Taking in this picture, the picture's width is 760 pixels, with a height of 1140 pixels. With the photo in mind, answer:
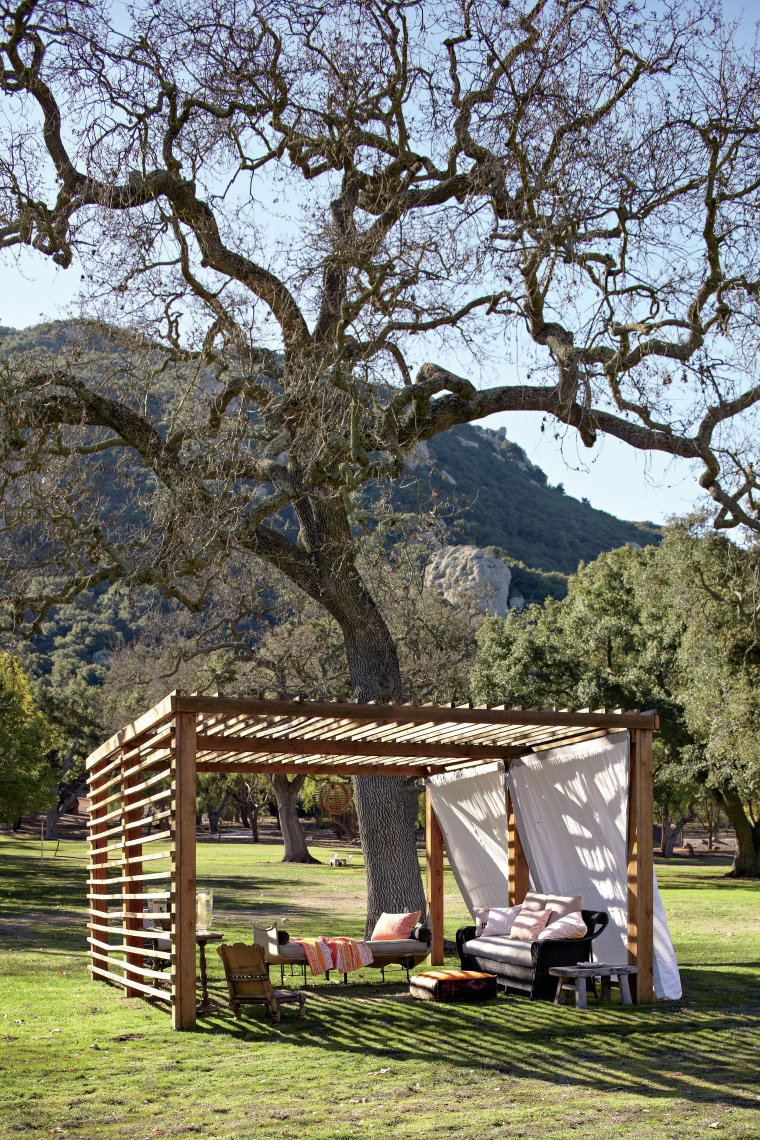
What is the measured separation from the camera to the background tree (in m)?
24.6

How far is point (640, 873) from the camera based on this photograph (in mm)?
8531

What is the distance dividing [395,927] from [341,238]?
6.44 metres

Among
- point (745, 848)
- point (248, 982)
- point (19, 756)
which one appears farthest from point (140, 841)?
point (745, 848)

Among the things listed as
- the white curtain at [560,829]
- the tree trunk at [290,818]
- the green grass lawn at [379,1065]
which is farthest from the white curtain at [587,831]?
the tree trunk at [290,818]

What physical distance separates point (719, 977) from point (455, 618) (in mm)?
13089

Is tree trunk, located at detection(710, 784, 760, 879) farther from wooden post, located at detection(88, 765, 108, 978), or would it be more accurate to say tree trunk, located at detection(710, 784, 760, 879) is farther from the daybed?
wooden post, located at detection(88, 765, 108, 978)

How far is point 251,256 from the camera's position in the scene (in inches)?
375

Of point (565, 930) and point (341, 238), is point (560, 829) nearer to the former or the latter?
point (565, 930)

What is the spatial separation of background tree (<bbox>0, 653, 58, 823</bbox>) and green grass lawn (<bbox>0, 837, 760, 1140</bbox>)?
1421cm

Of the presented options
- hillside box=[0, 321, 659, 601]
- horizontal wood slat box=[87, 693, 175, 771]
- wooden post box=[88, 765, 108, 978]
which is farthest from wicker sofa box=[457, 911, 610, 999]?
hillside box=[0, 321, 659, 601]

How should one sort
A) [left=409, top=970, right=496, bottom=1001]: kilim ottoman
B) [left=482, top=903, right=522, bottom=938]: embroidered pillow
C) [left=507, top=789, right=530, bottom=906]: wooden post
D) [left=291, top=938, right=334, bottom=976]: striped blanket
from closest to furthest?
[left=409, top=970, right=496, bottom=1001]: kilim ottoman → [left=291, top=938, right=334, bottom=976]: striped blanket → [left=482, top=903, right=522, bottom=938]: embroidered pillow → [left=507, top=789, right=530, bottom=906]: wooden post

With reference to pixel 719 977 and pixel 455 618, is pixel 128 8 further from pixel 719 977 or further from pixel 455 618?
pixel 455 618

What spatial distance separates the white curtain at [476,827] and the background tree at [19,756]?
43.4 feet

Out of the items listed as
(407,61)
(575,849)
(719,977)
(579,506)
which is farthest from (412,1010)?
(579,506)
